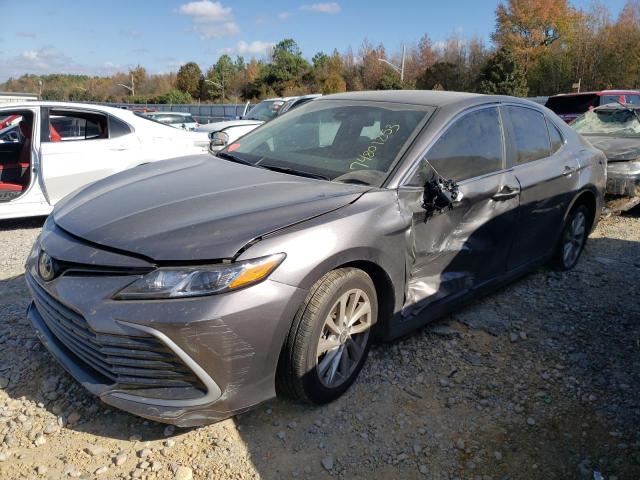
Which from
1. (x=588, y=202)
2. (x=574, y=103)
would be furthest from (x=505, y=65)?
(x=588, y=202)

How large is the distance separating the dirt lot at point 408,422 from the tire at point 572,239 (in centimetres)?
102

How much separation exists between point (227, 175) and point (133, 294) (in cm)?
116

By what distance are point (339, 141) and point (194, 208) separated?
3.87 ft

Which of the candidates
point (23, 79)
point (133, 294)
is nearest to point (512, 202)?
point (133, 294)

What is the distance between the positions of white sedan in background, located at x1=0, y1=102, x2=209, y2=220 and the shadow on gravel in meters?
0.46

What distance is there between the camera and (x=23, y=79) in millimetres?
108438

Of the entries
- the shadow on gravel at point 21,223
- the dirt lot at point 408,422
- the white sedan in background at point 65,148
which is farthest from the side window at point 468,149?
the shadow on gravel at point 21,223

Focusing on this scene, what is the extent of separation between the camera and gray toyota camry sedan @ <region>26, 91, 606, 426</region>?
7.07ft

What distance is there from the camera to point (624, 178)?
619cm

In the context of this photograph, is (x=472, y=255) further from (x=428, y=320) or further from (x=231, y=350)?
(x=231, y=350)

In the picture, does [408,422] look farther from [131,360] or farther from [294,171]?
[294,171]

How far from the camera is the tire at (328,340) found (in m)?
2.39

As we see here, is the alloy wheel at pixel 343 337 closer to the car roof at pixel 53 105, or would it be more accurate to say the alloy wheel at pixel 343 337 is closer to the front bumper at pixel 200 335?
the front bumper at pixel 200 335

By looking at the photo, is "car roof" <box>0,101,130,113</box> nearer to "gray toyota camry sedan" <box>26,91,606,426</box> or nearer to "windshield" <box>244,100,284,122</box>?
"gray toyota camry sedan" <box>26,91,606,426</box>
